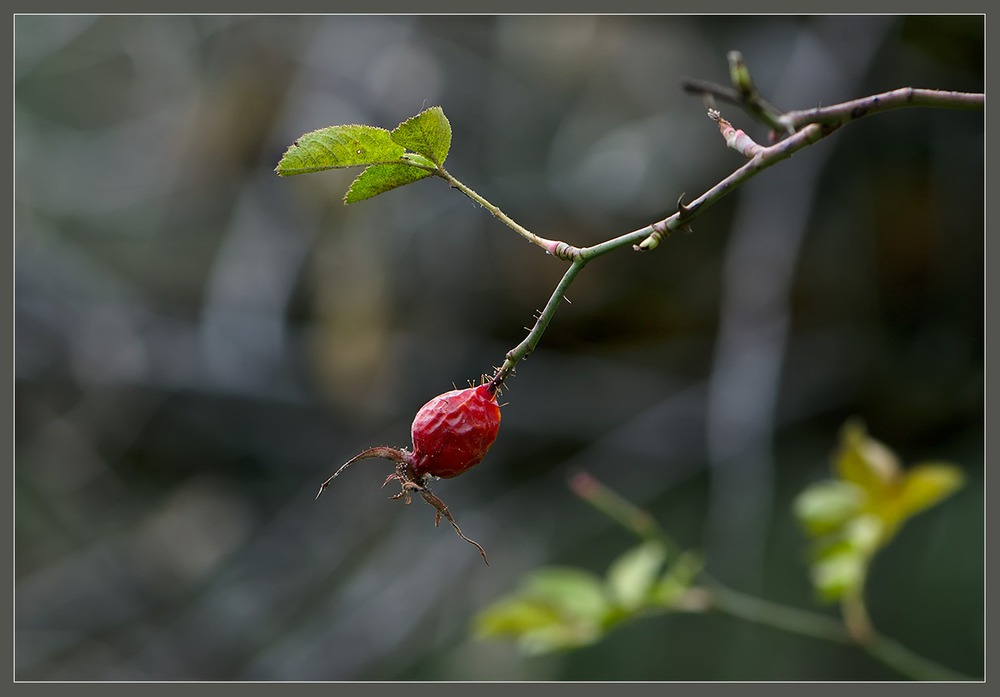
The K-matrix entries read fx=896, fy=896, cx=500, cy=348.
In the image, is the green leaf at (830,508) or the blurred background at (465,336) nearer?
the green leaf at (830,508)

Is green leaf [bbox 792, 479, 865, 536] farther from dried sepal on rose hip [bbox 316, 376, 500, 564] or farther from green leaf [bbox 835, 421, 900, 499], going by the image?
dried sepal on rose hip [bbox 316, 376, 500, 564]

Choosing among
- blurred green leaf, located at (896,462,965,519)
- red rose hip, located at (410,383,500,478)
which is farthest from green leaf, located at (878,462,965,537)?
red rose hip, located at (410,383,500,478)

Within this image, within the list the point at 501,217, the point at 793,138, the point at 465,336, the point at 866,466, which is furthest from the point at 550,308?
the point at 465,336

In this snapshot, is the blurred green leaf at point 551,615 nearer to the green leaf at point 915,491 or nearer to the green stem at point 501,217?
the green leaf at point 915,491

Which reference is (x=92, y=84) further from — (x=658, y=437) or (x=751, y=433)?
(x=751, y=433)

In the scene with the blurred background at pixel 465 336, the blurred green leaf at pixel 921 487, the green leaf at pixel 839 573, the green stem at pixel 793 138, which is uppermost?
the blurred background at pixel 465 336

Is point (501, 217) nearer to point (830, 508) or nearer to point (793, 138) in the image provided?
point (793, 138)

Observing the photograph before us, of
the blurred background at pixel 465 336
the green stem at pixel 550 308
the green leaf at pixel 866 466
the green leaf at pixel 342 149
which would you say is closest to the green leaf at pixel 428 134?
the green leaf at pixel 342 149
